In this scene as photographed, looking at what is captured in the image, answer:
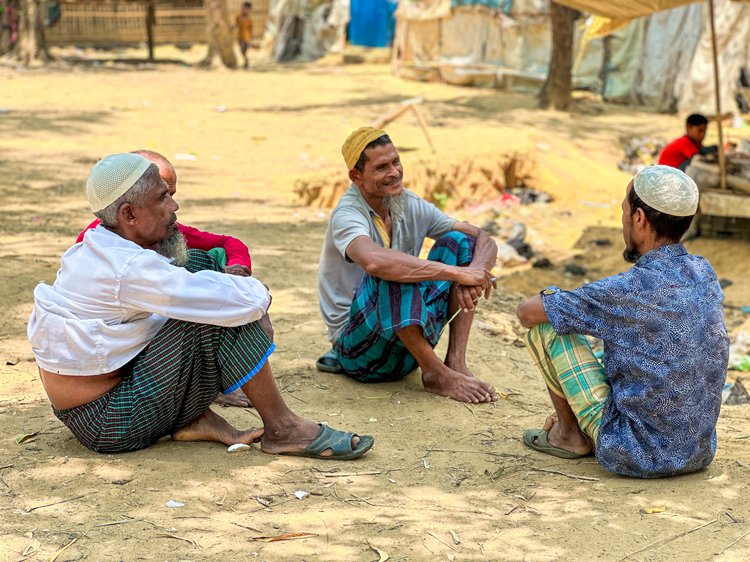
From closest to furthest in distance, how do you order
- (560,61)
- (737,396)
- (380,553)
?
1. (380,553)
2. (737,396)
3. (560,61)

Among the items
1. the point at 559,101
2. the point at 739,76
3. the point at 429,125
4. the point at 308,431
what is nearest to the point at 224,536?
the point at 308,431

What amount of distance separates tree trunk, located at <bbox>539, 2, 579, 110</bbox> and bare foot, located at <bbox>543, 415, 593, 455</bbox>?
1211 centimetres

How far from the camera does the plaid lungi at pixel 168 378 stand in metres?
3.14

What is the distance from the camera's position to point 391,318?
404cm

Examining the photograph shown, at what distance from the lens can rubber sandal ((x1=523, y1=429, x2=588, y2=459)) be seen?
3570mm

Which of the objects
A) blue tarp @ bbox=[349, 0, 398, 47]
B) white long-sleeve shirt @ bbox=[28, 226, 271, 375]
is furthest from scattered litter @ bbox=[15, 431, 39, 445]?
blue tarp @ bbox=[349, 0, 398, 47]

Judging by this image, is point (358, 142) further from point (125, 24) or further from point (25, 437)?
point (125, 24)

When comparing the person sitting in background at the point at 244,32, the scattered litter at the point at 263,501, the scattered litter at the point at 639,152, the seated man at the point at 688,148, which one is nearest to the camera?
the scattered litter at the point at 263,501

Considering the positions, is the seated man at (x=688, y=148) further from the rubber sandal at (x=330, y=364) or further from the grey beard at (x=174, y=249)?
the grey beard at (x=174, y=249)

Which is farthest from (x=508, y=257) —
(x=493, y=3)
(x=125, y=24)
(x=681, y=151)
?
(x=125, y=24)

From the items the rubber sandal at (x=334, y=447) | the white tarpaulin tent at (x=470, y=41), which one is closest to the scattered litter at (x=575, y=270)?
the rubber sandal at (x=334, y=447)

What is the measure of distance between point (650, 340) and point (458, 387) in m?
1.25

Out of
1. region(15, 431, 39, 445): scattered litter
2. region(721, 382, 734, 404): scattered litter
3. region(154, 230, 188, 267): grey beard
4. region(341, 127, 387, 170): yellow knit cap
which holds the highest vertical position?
region(341, 127, 387, 170): yellow knit cap

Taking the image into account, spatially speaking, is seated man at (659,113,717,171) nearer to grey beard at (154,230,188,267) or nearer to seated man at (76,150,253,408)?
seated man at (76,150,253,408)
